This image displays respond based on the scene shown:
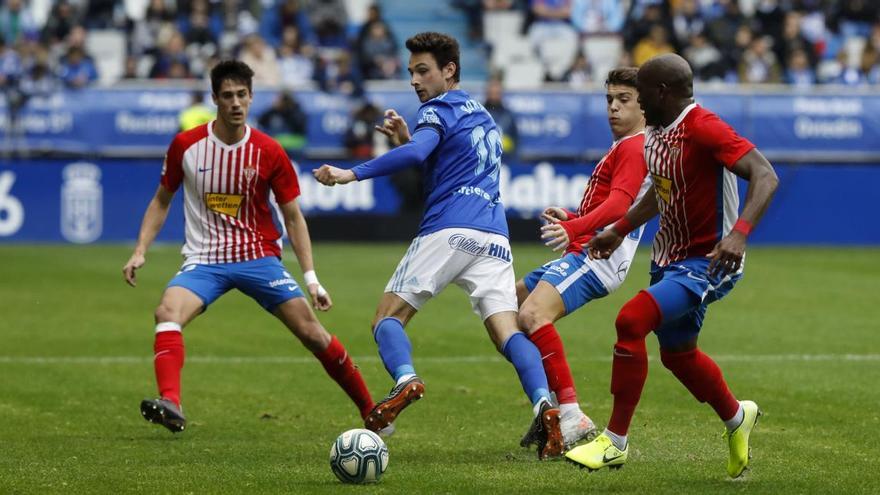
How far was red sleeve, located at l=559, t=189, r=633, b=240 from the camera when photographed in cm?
783

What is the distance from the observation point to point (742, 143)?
6895 millimetres

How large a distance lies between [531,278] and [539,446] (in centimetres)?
148

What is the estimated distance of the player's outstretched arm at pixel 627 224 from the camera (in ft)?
24.9

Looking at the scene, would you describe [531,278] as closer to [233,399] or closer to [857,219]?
[233,399]

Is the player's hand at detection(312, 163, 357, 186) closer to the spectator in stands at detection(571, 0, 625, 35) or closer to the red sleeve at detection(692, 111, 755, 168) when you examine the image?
the red sleeve at detection(692, 111, 755, 168)

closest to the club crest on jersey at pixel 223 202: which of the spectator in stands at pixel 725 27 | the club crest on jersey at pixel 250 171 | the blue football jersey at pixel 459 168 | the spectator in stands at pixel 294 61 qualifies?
the club crest on jersey at pixel 250 171

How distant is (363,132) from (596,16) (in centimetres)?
668

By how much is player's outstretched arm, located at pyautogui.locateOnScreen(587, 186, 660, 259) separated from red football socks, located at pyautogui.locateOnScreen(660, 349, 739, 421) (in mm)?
615

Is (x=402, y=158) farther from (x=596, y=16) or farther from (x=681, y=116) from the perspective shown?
(x=596, y=16)

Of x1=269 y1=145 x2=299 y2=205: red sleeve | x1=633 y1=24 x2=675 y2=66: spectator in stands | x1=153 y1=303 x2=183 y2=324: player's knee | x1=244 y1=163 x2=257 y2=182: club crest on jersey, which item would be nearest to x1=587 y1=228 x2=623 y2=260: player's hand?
x1=269 y1=145 x2=299 y2=205: red sleeve

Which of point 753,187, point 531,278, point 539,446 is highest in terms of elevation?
point 753,187

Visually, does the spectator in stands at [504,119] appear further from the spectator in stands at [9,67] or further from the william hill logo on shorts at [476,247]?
the william hill logo on shorts at [476,247]

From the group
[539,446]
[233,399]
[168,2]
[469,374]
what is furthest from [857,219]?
[539,446]

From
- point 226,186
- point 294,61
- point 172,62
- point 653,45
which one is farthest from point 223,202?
point 653,45
